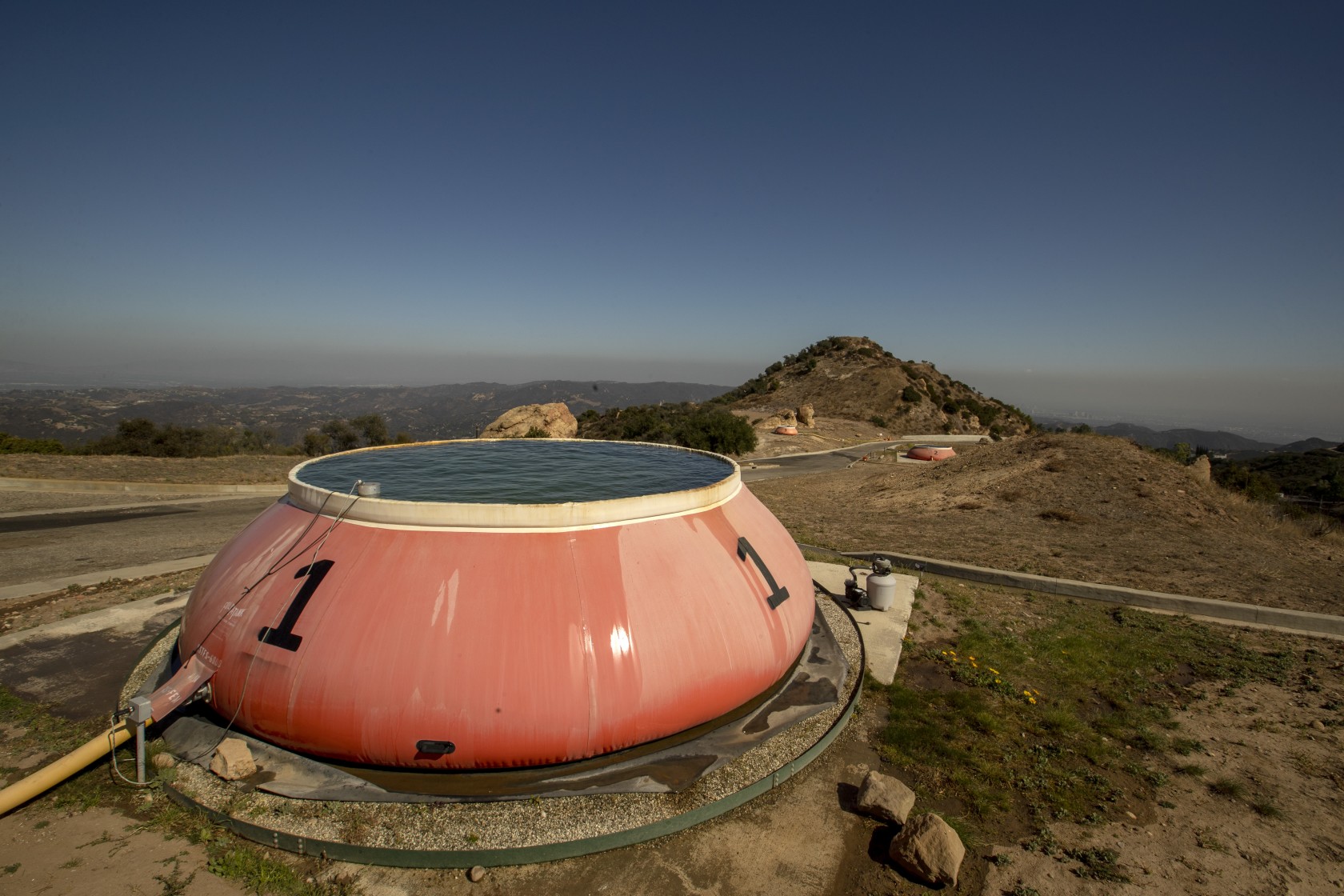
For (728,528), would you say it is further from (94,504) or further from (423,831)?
(94,504)

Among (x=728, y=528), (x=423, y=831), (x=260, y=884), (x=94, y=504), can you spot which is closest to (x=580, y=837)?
(x=423, y=831)

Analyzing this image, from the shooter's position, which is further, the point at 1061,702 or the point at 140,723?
the point at 1061,702

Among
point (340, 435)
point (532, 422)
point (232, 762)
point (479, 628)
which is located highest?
point (532, 422)

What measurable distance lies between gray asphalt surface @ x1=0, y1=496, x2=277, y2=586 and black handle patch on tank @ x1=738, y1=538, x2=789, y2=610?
19.4m

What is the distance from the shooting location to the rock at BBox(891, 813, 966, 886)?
6.20 m

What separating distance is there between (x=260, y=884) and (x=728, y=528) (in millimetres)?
7008

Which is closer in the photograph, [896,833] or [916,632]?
[896,833]

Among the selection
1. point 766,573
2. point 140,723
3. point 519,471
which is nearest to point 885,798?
point 766,573

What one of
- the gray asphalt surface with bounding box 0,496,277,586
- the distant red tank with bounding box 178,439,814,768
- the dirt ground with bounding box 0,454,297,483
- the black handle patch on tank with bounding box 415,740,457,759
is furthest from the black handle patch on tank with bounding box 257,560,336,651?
the dirt ground with bounding box 0,454,297,483

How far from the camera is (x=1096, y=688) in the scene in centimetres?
1067

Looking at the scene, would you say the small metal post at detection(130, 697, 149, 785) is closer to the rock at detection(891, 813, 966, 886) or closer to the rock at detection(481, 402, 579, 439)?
the rock at detection(891, 813, 966, 886)

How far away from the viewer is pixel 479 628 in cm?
673

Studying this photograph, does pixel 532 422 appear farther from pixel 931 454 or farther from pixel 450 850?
pixel 450 850

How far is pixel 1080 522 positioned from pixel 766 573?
2029cm
